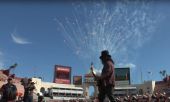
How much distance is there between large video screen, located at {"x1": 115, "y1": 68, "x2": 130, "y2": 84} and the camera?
108 m

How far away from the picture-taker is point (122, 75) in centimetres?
10875

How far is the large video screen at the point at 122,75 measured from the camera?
10769 cm

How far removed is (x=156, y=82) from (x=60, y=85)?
106ft

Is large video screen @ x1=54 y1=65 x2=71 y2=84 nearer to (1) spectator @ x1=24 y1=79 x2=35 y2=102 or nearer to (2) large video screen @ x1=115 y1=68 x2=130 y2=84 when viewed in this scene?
(2) large video screen @ x1=115 y1=68 x2=130 y2=84

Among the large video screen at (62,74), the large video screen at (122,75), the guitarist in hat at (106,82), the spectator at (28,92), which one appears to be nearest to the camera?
the guitarist in hat at (106,82)

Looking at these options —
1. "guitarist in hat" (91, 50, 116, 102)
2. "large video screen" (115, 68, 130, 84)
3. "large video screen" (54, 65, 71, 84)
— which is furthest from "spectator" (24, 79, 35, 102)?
"large video screen" (54, 65, 71, 84)

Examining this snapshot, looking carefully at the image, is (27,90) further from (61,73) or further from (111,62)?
(61,73)

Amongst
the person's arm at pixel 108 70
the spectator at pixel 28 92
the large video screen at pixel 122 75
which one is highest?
the large video screen at pixel 122 75

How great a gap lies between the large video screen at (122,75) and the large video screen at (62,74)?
17.0 meters

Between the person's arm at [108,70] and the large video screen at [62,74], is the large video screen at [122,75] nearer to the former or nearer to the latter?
the large video screen at [62,74]

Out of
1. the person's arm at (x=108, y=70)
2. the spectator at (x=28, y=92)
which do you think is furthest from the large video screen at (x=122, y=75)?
the person's arm at (x=108, y=70)

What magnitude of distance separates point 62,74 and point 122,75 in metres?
19.9

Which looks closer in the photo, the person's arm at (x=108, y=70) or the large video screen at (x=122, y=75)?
the person's arm at (x=108, y=70)

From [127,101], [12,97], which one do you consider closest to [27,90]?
[12,97]
